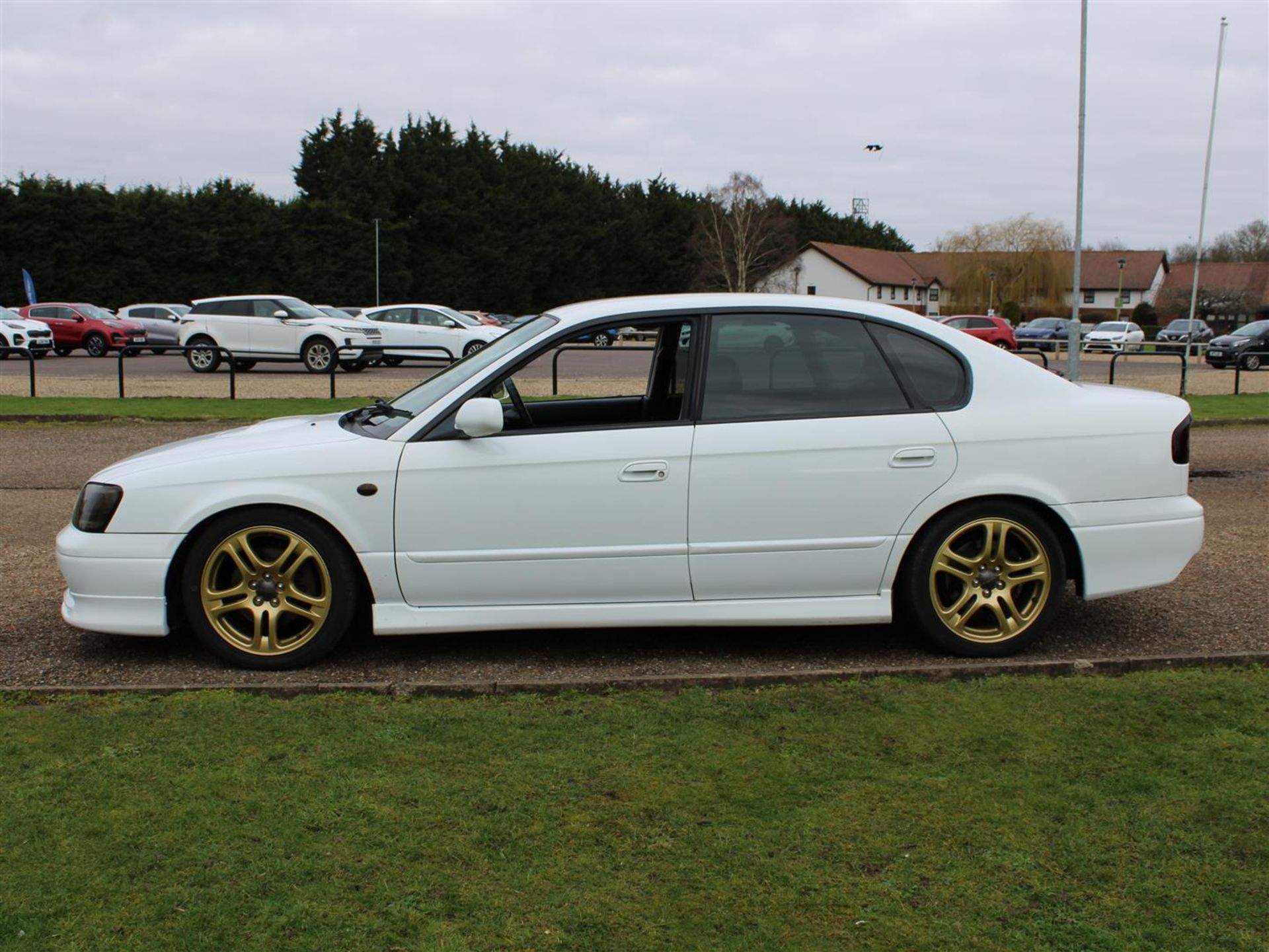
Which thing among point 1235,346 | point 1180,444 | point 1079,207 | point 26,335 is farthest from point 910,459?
point 1235,346

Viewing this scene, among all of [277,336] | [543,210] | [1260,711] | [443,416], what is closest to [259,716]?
[443,416]

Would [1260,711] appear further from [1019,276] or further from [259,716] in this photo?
[1019,276]

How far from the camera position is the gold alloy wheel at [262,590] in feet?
16.6

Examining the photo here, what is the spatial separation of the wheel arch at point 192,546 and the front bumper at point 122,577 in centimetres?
3

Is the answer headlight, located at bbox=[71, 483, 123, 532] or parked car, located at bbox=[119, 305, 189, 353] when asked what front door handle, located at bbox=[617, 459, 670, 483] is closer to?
headlight, located at bbox=[71, 483, 123, 532]

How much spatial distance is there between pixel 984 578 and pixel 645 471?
1560mm

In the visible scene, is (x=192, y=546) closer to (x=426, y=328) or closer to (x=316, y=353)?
(x=316, y=353)

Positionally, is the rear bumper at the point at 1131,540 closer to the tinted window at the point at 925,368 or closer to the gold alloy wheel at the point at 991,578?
the gold alloy wheel at the point at 991,578

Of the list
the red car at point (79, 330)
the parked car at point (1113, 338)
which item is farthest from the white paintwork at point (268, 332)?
the parked car at point (1113, 338)

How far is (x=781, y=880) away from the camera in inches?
126

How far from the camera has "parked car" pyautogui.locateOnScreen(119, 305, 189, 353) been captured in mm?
38125

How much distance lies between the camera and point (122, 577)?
16.7 feet

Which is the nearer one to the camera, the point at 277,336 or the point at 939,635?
the point at 939,635

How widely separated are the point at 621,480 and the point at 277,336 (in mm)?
23454
